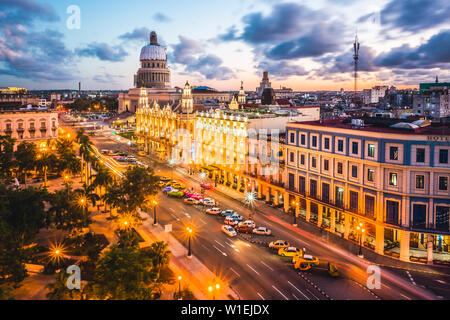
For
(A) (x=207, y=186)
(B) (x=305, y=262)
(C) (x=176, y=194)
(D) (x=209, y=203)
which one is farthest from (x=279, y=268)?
(A) (x=207, y=186)

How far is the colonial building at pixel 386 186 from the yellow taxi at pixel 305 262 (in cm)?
812

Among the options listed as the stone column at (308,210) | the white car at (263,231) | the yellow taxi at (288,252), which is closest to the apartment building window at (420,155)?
the stone column at (308,210)

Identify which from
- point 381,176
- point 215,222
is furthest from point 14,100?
point 381,176

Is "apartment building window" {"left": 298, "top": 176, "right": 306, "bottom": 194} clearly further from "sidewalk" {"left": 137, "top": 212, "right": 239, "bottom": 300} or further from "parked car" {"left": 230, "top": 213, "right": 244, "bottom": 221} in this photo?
"sidewalk" {"left": 137, "top": 212, "right": 239, "bottom": 300}

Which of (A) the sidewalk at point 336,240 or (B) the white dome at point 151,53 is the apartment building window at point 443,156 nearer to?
(A) the sidewalk at point 336,240

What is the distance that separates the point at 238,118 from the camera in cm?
7200

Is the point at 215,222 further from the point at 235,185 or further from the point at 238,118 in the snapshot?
the point at 238,118

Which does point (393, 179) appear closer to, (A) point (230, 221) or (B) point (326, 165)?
(B) point (326, 165)

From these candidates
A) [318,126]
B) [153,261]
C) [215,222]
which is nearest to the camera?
[153,261]

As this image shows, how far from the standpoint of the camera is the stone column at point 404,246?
40625mm

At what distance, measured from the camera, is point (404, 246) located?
40750 mm

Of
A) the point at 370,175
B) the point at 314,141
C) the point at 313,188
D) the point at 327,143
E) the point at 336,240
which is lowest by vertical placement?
the point at 336,240

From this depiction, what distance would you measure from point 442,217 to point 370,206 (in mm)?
7629

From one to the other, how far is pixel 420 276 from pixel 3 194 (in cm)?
4887
